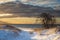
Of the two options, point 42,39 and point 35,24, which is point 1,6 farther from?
point 42,39

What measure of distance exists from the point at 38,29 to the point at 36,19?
0.12 metres

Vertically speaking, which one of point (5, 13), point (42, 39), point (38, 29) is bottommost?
point (42, 39)

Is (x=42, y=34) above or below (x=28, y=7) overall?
below

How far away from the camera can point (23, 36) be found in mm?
1814

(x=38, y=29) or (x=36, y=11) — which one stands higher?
(x=36, y=11)

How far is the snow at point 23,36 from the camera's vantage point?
1800mm

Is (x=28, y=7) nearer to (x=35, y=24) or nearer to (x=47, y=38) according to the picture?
(x=35, y=24)

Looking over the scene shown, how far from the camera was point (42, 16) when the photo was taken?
5.96 feet

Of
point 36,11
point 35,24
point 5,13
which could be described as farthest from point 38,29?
point 5,13

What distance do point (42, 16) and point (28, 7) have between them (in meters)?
0.19

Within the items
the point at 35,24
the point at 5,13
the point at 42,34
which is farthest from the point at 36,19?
the point at 5,13

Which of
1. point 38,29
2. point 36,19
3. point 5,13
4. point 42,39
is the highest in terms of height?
point 5,13

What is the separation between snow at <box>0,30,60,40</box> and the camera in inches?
70.9

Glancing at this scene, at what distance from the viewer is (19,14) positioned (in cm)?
183
